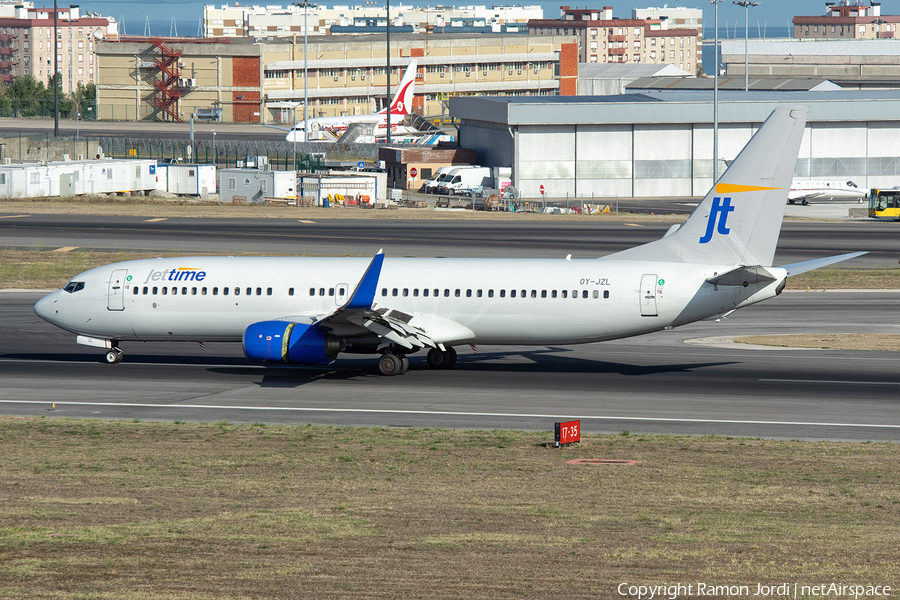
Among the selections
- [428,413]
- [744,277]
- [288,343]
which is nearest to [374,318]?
[288,343]

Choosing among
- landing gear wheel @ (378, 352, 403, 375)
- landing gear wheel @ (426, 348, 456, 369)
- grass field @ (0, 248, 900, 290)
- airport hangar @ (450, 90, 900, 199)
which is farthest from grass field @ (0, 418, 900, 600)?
airport hangar @ (450, 90, 900, 199)

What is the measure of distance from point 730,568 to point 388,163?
110 m

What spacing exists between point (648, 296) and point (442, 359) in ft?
26.7

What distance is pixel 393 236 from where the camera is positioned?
72.6 m

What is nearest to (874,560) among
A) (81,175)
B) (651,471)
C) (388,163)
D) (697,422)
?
Result: (651,471)

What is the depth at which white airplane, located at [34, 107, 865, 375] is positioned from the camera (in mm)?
34312

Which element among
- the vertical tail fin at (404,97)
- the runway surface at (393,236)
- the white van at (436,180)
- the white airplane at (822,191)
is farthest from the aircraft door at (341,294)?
the vertical tail fin at (404,97)

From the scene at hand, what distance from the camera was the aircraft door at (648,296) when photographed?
1367 inches

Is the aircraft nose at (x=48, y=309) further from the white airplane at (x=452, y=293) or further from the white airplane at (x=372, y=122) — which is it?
the white airplane at (x=372, y=122)

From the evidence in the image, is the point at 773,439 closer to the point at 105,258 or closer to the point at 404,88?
the point at 105,258

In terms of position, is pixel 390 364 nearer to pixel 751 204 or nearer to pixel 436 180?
pixel 751 204

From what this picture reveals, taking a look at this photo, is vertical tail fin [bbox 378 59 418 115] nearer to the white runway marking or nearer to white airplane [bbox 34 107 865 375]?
white airplane [bbox 34 107 865 375]

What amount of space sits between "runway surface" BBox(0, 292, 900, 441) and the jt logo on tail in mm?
5061

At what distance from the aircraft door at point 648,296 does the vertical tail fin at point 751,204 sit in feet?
4.32
